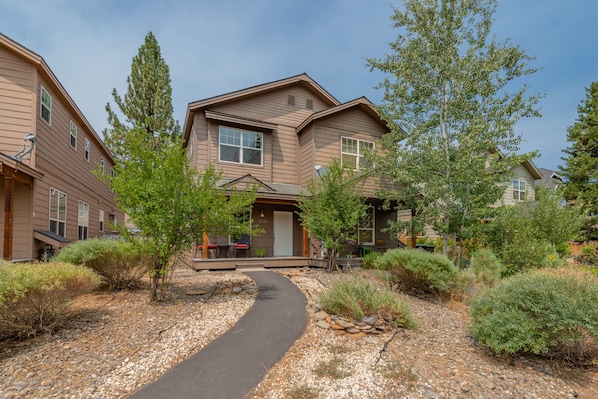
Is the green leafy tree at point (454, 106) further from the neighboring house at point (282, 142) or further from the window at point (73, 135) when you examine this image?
the window at point (73, 135)

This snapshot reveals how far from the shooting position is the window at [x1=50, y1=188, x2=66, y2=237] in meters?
11.3

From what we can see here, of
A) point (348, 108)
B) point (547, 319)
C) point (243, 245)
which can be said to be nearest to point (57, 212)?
point (243, 245)

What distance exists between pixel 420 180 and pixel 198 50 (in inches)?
393

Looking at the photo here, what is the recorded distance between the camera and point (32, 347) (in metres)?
4.50

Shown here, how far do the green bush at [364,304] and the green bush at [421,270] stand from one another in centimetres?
199

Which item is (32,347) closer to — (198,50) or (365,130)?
(198,50)

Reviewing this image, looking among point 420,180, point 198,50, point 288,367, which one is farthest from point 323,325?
point 198,50

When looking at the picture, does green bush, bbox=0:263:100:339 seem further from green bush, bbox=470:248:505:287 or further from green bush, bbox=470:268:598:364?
green bush, bbox=470:248:505:287

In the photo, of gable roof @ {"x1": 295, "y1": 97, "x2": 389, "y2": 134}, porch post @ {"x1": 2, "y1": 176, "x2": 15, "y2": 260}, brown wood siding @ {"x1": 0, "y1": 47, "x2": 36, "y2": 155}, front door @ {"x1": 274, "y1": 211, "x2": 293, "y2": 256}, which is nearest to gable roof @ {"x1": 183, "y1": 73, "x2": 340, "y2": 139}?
gable roof @ {"x1": 295, "y1": 97, "x2": 389, "y2": 134}

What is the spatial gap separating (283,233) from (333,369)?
34.0 feet

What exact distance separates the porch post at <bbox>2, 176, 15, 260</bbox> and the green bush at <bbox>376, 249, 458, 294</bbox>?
999cm

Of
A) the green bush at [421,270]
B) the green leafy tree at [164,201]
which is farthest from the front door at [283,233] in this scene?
the green leafy tree at [164,201]

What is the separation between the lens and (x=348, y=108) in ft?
48.7

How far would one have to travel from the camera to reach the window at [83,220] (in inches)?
585
